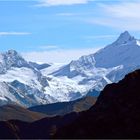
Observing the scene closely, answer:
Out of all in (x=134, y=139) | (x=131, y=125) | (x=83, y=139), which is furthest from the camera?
(x=131, y=125)

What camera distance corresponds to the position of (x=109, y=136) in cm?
18938

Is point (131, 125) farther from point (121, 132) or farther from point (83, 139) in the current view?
point (83, 139)

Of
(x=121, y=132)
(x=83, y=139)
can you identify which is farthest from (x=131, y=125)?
(x=83, y=139)

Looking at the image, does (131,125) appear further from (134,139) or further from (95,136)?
(134,139)

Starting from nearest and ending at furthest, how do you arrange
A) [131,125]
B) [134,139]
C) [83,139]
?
[134,139] < [83,139] < [131,125]

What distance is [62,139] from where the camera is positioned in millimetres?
196500

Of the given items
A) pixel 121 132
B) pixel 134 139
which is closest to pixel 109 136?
pixel 121 132

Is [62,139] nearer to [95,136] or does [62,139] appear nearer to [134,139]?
[95,136]

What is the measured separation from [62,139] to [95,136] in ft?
32.1

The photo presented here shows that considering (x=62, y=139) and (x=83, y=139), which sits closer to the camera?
(x=83, y=139)

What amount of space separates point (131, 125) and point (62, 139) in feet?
67.0

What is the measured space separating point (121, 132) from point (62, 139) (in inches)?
685

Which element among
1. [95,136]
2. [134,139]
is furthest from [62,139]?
[134,139]

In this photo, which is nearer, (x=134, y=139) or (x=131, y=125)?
(x=134, y=139)
